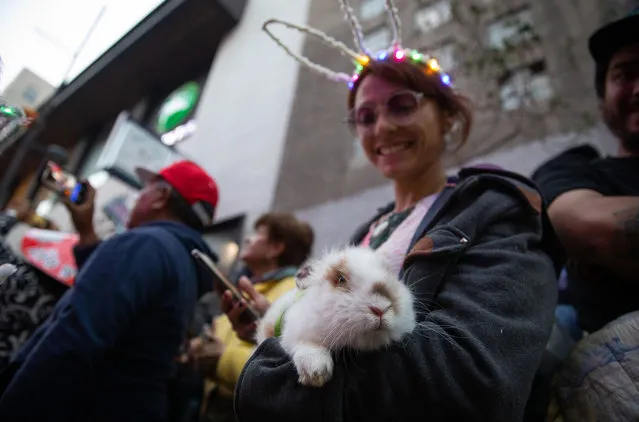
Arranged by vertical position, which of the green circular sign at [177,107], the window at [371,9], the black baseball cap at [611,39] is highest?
the green circular sign at [177,107]

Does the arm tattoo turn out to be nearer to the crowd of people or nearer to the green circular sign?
the crowd of people

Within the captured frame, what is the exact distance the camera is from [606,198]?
128 centimetres

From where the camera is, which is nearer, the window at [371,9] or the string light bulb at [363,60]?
the string light bulb at [363,60]

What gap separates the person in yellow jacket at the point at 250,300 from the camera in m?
1.49

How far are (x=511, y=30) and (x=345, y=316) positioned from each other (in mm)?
4580

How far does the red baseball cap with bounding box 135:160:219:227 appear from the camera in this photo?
231cm

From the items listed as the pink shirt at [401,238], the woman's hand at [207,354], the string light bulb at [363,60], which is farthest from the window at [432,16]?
the woman's hand at [207,354]

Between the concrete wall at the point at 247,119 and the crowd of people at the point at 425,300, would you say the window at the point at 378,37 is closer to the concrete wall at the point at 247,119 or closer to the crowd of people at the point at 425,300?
the concrete wall at the point at 247,119

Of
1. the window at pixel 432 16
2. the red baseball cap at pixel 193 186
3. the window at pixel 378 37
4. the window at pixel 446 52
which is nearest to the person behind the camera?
the red baseball cap at pixel 193 186

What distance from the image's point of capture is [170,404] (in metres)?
2.20

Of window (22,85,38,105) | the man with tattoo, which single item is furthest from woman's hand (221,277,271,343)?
the man with tattoo

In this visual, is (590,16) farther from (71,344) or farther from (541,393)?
(71,344)

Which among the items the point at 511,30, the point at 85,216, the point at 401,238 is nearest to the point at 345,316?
the point at 401,238

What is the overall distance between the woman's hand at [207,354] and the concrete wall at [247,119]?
3267 mm
